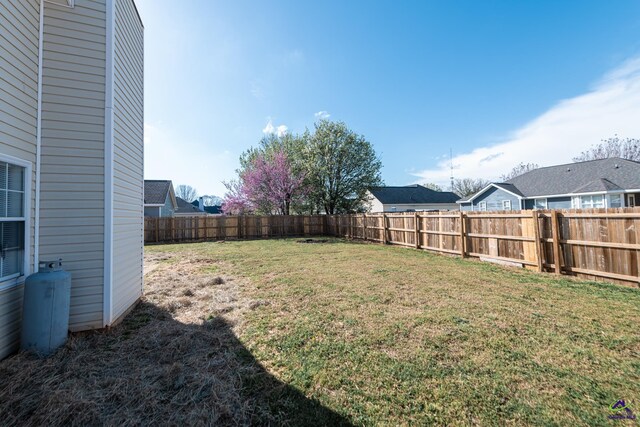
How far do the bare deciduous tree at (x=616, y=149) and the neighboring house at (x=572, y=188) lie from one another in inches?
419

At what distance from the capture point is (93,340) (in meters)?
2.98

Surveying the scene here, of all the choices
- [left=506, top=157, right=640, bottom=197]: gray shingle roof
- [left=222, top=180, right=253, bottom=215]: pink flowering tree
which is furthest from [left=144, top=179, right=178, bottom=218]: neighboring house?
[left=506, top=157, right=640, bottom=197]: gray shingle roof

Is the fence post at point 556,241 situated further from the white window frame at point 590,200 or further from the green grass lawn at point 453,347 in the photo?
the white window frame at point 590,200

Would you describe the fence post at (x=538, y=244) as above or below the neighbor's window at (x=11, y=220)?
below

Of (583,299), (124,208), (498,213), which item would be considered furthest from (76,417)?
(498,213)

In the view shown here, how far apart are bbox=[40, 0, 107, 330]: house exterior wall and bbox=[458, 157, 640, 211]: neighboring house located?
72.2 ft

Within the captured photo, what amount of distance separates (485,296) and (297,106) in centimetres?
1578

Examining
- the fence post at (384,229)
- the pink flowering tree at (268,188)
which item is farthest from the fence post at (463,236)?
the pink flowering tree at (268,188)

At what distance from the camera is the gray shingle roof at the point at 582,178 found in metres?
14.2

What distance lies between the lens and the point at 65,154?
10.3ft

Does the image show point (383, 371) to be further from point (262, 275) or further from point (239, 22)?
point (239, 22)

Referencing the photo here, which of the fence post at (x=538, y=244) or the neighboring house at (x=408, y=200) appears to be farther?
the neighboring house at (x=408, y=200)

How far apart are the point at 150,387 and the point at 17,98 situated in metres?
3.39

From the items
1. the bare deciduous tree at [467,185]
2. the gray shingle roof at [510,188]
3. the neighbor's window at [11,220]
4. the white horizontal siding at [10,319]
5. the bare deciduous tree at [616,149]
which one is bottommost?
the white horizontal siding at [10,319]
